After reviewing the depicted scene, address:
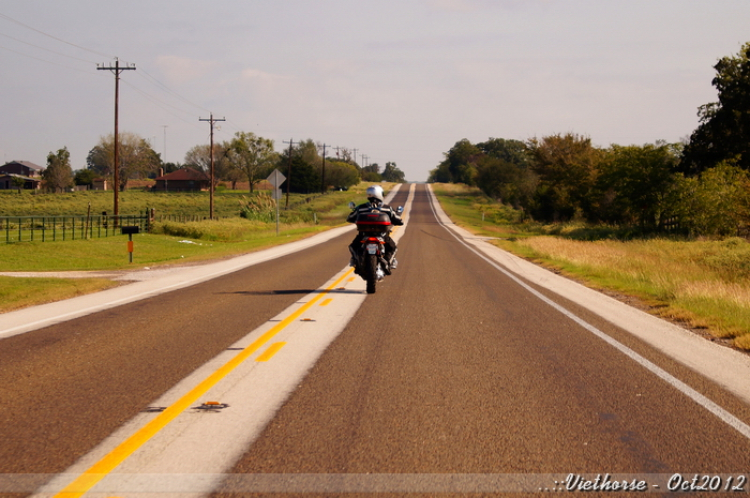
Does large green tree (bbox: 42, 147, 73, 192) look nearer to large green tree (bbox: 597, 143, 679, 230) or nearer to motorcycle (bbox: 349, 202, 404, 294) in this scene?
large green tree (bbox: 597, 143, 679, 230)

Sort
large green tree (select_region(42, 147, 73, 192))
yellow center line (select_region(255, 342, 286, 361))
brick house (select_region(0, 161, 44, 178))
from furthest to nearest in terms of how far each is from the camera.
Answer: brick house (select_region(0, 161, 44, 178)) < large green tree (select_region(42, 147, 73, 192)) < yellow center line (select_region(255, 342, 286, 361))

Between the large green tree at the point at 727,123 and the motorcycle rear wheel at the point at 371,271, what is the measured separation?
34.0 metres

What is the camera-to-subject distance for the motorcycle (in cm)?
1278

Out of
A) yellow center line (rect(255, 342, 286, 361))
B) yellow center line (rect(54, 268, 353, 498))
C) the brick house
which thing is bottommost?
yellow center line (rect(255, 342, 286, 361))

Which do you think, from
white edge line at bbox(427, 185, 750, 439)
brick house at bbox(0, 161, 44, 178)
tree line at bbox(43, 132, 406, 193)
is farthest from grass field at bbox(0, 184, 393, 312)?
brick house at bbox(0, 161, 44, 178)

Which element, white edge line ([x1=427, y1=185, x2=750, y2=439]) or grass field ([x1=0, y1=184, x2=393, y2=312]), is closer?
white edge line ([x1=427, y1=185, x2=750, y2=439])

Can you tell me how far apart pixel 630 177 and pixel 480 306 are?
125 ft

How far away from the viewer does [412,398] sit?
5.79 m

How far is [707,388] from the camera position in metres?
6.27

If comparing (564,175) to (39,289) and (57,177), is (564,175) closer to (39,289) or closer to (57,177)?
(39,289)

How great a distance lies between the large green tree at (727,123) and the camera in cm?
3875

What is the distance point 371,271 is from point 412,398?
7062mm

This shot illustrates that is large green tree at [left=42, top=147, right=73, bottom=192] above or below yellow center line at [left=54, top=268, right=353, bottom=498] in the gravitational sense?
above

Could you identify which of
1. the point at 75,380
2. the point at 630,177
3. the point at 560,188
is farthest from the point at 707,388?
the point at 560,188
